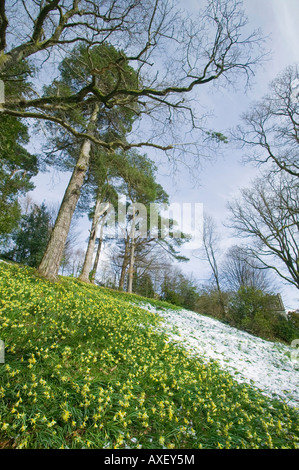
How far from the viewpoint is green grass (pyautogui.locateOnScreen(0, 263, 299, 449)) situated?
172cm

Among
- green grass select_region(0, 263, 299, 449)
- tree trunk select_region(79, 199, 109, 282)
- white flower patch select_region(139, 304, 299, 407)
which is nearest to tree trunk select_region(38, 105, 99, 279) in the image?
green grass select_region(0, 263, 299, 449)

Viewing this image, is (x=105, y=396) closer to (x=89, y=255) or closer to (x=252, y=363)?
(x=252, y=363)

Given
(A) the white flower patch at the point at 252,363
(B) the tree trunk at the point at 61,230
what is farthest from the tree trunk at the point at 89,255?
(A) the white flower patch at the point at 252,363

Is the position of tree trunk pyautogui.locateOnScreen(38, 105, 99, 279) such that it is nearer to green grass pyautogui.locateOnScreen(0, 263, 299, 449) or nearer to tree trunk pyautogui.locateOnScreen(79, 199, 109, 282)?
green grass pyautogui.locateOnScreen(0, 263, 299, 449)

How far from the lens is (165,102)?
5648 mm

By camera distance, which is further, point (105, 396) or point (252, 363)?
point (252, 363)

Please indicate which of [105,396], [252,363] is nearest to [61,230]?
[105,396]

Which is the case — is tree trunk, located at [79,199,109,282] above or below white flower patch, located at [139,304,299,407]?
above

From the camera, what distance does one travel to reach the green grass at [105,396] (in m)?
1.72

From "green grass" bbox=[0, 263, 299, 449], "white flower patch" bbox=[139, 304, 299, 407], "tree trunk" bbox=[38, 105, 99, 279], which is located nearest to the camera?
"green grass" bbox=[0, 263, 299, 449]

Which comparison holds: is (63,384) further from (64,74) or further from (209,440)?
(64,74)

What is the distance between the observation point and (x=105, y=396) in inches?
81.1

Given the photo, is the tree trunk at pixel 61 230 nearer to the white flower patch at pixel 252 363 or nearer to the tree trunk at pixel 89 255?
the white flower patch at pixel 252 363

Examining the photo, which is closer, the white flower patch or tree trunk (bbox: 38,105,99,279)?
the white flower patch
